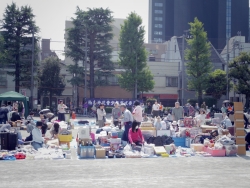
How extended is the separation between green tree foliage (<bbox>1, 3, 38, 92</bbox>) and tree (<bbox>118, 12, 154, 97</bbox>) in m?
9.99

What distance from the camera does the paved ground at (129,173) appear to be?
339 inches

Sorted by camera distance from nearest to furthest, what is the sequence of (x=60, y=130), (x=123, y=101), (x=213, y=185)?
(x=213, y=185) < (x=60, y=130) < (x=123, y=101)

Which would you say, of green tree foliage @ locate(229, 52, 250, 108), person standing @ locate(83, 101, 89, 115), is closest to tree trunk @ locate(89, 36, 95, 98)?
person standing @ locate(83, 101, 89, 115)

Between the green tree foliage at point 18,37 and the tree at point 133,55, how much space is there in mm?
9991

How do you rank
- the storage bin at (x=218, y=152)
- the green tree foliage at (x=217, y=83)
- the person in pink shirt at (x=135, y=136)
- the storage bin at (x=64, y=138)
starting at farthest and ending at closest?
the green tree foliage at (x=217, y=83) < the storage bin at (x=64, y=138) < the person in pink shirt at (x=135, y=136) < the storage bin at (x=218, y=152)

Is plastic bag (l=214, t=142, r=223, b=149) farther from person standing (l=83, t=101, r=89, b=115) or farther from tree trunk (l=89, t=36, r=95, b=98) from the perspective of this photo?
tree trunk (l=89, t=36, r=95, b=98)

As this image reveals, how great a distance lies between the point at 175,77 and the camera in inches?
2144

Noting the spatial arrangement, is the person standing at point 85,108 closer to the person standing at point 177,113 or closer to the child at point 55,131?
the person standing at point 177,113

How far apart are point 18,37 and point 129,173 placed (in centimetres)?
3462

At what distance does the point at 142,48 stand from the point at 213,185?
36625 mm

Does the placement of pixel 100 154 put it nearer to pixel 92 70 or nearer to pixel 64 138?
pixel 64 138

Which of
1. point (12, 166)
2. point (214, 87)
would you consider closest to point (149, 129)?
point (12, 166)

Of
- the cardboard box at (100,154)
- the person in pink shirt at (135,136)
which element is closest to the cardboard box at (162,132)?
the person in pink shirt at (135,136)

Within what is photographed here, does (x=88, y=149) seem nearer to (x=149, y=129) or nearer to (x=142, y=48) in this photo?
(x=149, y=129)
